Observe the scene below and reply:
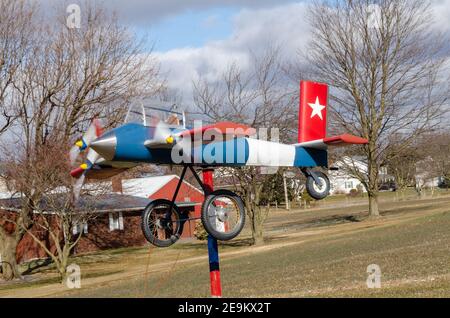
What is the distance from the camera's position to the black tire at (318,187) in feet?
39.8

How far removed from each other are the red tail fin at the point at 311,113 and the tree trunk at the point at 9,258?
89.6ft

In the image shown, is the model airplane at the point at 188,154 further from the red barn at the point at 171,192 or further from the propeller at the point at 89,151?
the red barn at the point at 171,192

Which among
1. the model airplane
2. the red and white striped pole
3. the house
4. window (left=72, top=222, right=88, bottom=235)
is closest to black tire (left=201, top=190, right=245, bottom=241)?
the model airplane

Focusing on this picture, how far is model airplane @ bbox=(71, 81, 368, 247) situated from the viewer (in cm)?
1039

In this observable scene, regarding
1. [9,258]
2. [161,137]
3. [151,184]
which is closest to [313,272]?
[161,137]

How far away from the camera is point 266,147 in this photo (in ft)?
38.8

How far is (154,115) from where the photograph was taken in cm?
1076

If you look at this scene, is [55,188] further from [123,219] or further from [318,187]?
[123,219]

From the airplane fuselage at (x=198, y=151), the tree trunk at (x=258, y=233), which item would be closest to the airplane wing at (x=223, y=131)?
the airplane fuselage at (x=198, y=151)

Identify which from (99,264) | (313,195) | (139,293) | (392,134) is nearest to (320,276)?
(139,293)

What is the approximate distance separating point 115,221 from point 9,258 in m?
16.2

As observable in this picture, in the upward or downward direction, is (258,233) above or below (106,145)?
below

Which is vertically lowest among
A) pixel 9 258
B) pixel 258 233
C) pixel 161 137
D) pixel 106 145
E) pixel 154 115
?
pixel 9 258

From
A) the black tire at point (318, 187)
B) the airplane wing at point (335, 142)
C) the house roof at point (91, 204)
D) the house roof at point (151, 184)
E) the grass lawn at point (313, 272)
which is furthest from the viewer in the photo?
the house roof at point (151, 184)
